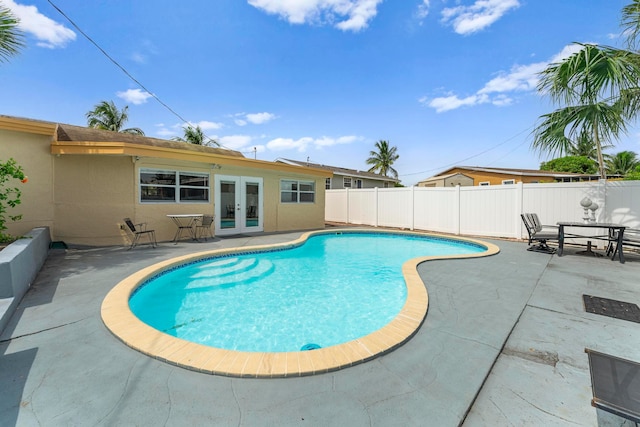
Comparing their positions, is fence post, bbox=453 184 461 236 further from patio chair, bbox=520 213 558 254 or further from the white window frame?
the white window frame

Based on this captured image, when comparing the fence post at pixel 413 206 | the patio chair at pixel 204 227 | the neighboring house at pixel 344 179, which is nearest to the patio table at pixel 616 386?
the patio chair at pixel 204 227

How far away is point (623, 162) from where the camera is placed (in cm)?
3544

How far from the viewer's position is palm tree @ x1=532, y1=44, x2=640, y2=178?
611cm

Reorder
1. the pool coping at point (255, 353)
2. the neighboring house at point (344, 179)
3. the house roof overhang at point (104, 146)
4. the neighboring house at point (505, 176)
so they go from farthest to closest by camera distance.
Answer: the neighboring house at point (344, 179)
the neighboring house at point (505, 176)
the house roof overhang at point (104, 146)
the pool coping at point (255, 353)

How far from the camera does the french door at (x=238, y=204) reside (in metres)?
10.7

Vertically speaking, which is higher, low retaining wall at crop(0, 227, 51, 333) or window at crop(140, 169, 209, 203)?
window at crop(140, 169, 209, 203)

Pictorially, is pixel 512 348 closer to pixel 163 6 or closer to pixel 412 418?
pixel 412 418

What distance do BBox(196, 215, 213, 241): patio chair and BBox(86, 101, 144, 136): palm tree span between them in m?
24.2

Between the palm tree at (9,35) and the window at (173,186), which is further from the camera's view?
the window at (173,186)

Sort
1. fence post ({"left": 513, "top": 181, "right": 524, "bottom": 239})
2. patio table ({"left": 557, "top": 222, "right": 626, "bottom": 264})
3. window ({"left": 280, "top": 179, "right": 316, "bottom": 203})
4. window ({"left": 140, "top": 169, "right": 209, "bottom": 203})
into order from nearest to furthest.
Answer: patio table ({"left": 557, "top": 222, "right": 626, "bottom": 264}) < window ({"left": 140, "top": 169, "right": 209, "bottom": 203}) < fence post ({"left": 513, "top": 181, "right": 524, "bottom": 239}) < window ({"left": 280, "top": 179, "right": 316, "bottom": 203})

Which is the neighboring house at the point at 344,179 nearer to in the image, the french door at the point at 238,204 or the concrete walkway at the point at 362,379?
the french door at the point at 238,204

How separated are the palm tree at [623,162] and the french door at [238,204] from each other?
47.5m

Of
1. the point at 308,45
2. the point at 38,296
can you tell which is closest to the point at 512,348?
the point at 38,296

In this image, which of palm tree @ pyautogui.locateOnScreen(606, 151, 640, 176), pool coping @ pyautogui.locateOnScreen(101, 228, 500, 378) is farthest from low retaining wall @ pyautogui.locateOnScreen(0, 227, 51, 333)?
palm tree @ pyautogui.locateOnScreen(606, 151, 640, 176)
